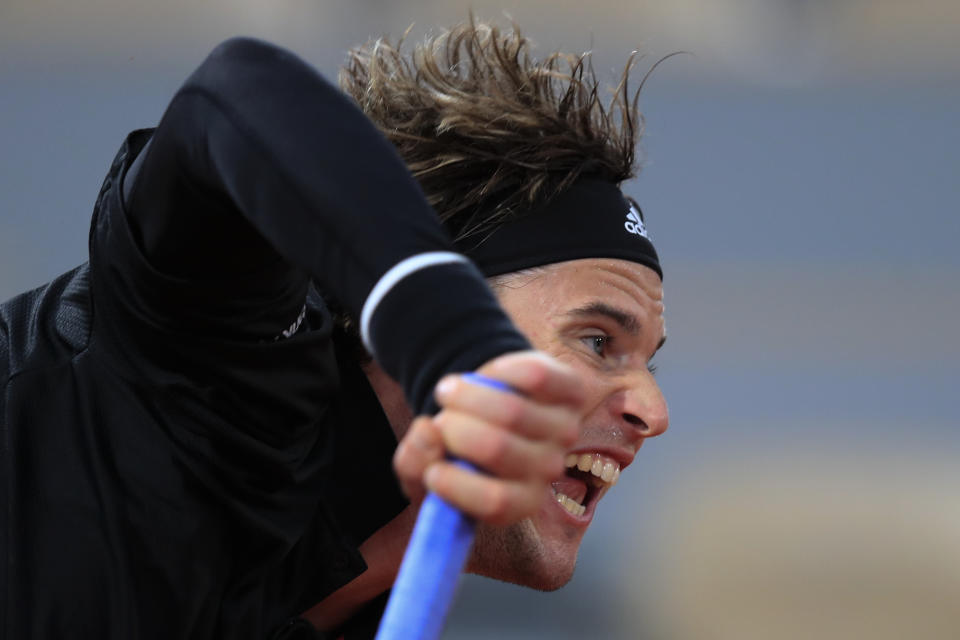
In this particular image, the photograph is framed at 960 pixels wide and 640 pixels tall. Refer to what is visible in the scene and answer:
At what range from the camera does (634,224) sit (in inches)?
61.9

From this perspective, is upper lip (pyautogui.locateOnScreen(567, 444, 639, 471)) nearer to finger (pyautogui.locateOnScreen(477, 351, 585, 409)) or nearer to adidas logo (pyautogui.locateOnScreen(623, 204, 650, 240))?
adidas logo (pyautogui.locateOnScreen(623, 204, 650, 240))

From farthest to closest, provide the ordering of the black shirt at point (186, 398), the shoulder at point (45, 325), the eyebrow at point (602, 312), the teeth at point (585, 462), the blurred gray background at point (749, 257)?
the blurred gray background at point (749, 257) → the teeth at point (585, 462) → the eyebrow at point (602, 312) → the shoulder at point (45, 325) → the black shirt at point (186, 398)

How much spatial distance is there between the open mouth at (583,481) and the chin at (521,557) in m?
0.07

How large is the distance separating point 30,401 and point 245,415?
208 mm

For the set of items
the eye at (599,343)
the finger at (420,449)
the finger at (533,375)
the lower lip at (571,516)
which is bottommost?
the finger at (420,449)

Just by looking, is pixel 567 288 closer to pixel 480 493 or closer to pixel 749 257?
pixel 480 493

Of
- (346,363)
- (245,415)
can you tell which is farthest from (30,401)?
(346,363)

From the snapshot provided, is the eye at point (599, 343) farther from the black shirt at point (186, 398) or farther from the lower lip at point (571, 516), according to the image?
the black shirt at point (186, 398)

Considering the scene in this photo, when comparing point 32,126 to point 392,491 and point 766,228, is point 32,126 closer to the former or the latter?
point 766,228

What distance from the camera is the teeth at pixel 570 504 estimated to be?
1569 millimetres

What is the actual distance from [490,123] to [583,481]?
527mm

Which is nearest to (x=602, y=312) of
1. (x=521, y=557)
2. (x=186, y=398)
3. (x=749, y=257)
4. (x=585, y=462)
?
(x=585, y=462)

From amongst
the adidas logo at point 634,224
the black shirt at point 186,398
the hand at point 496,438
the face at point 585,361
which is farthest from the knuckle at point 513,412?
the adidas logo at point 634,224

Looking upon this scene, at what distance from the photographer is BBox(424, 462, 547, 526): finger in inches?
24.4
